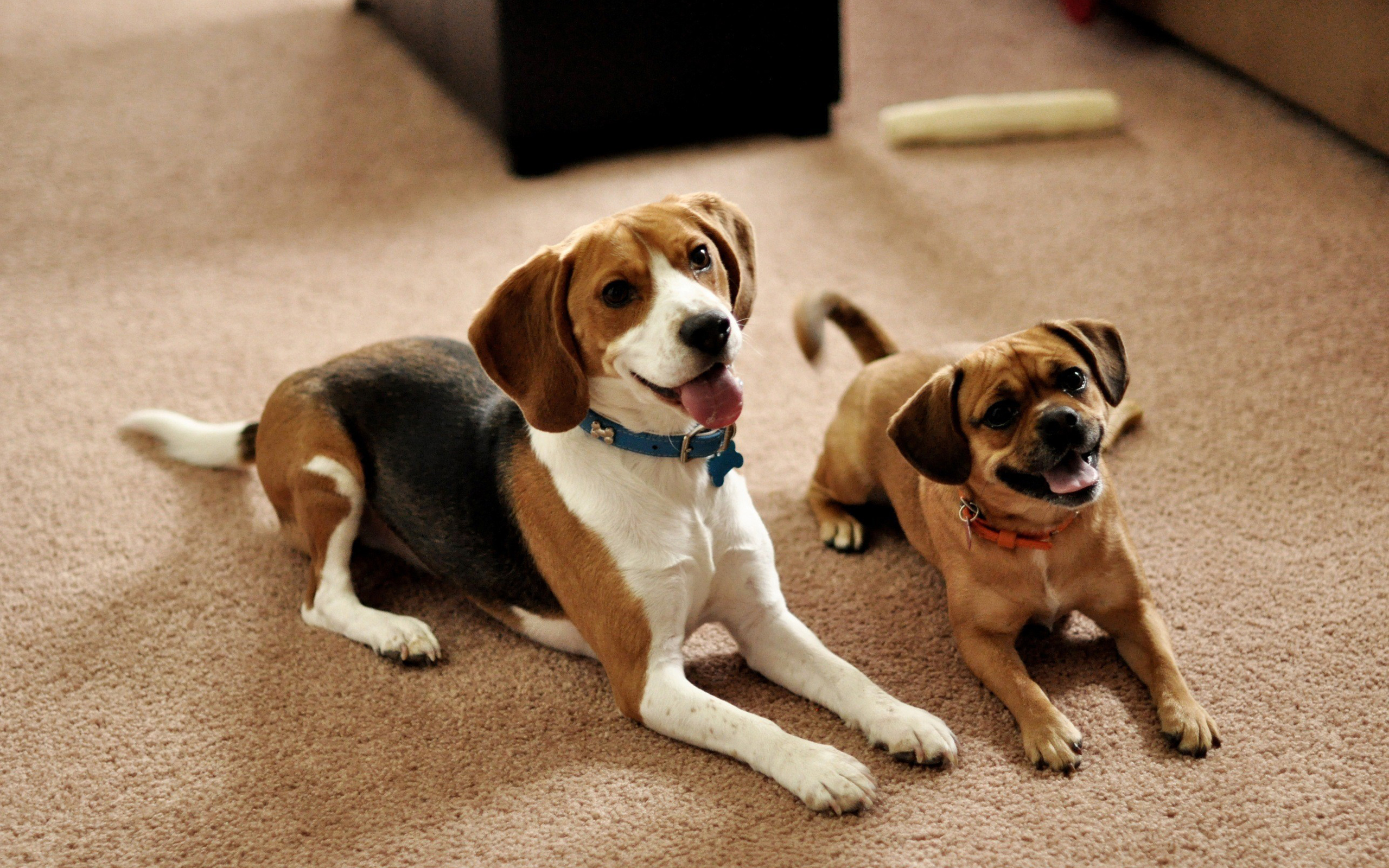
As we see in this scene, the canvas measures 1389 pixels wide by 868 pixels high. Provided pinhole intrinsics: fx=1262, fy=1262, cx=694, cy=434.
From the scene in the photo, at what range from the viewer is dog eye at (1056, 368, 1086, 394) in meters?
2.11

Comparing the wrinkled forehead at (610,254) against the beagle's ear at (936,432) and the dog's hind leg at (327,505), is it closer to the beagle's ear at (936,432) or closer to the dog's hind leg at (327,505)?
the beagle's ear at (936,432)

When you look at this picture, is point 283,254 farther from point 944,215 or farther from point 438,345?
point 944,215

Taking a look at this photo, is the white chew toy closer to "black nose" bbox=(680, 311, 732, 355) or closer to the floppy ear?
the floppy ear

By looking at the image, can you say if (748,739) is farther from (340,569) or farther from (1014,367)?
(340,569)

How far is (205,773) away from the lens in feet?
7.34

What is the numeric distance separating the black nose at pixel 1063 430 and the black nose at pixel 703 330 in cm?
55

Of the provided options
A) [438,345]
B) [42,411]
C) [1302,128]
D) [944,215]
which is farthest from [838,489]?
[1302,128]

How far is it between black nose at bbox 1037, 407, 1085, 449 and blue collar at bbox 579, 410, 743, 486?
0.53m

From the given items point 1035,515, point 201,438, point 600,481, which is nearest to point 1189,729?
point 1035,515

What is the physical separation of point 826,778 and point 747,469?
1090 millimetres

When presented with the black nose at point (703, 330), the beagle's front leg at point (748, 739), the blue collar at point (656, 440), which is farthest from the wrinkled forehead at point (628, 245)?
the beagle's front leg at point (748, 739)

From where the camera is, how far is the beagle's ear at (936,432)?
6.98 feet

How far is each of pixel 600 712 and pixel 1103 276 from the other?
2.06 metres

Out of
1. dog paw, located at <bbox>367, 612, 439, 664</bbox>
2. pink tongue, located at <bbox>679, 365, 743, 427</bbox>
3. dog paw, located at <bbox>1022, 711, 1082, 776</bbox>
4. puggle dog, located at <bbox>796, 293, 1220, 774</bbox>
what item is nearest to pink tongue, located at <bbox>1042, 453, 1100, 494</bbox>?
puggle dog, located at <bbox>796, 293, 1220, 774</bbox>
